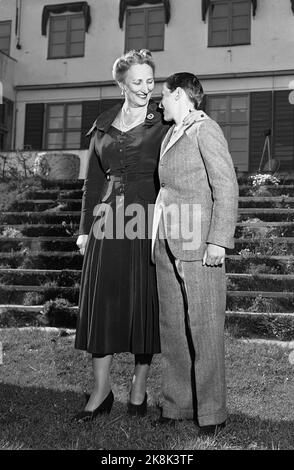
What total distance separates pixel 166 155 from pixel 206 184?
0.28 metres

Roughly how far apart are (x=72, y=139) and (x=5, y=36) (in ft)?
12.2

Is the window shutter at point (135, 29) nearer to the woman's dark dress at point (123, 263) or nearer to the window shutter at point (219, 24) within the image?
the window shutter at point (219, 24)

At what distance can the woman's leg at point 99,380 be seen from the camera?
314 cm

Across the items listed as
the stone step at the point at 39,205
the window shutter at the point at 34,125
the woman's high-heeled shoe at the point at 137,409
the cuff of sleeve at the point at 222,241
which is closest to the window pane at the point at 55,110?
the window shutter at the point at 34,125

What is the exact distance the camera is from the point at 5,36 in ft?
54.2

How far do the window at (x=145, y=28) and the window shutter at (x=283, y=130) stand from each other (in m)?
3.55

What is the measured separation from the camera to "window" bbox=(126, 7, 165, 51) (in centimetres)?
1535

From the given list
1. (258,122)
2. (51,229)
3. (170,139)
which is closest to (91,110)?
(258,122)

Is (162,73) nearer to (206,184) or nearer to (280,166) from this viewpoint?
(280,166)

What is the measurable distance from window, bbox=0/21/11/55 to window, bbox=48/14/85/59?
4.36ft

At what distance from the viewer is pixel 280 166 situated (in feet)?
46.2

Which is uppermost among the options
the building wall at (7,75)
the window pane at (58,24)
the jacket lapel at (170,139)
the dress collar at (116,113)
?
the window pane at (58,24)

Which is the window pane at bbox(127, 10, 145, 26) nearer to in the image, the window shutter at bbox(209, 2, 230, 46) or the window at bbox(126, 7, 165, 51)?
the window at bbox(126, 7, 165, 51)

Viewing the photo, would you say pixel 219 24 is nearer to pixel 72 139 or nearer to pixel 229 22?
pixel 229 22
